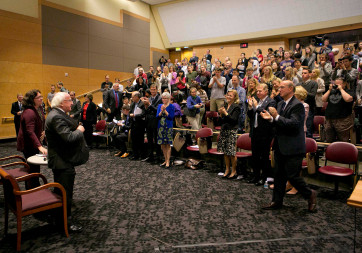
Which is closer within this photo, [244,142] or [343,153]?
[343,153]

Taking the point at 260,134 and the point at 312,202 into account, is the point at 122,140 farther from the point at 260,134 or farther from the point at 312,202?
the point at 312,202

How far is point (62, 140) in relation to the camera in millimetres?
2416

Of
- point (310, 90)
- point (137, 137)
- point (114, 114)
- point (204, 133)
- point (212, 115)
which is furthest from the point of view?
point (114, 114)

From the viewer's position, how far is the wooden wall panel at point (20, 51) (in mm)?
8250

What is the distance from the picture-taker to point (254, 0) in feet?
34.2

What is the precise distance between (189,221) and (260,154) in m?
1.67

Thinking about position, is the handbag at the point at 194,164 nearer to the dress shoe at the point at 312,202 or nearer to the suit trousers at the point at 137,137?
the suit trousers at the point at 137,137

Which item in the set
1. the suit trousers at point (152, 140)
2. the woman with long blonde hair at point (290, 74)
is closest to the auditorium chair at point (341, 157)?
the woman with long blonde hair at point (290, 74)

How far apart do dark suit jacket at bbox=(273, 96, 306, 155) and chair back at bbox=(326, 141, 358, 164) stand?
108 centimetres

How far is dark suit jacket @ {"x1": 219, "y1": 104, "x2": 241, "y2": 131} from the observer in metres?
4.07

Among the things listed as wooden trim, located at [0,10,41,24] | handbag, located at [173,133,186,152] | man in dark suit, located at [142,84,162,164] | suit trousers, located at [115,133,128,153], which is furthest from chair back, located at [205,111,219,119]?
wooden trim, located at [0,10,41,24]

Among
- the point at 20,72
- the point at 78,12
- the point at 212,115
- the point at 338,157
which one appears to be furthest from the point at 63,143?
the point at 78,12

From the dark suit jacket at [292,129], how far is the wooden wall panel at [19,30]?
9125mm

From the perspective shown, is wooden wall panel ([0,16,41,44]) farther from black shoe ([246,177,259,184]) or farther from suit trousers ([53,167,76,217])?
black shoe ([246,177,259,184])
